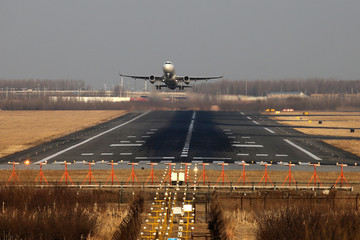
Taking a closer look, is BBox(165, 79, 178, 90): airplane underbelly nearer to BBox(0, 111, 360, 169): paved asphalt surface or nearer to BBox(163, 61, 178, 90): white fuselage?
BBox(163, 61, 178, 90): white fuselage

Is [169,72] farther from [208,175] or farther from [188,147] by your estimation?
[208,175]

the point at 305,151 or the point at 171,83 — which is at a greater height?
the point at 171,83

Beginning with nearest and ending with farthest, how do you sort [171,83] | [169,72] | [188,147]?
[188,147], [169,72], [171,83]

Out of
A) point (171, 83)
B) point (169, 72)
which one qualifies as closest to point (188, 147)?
point (169, 72)

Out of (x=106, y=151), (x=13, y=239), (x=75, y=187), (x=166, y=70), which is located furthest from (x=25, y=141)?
(x=13, y=239)

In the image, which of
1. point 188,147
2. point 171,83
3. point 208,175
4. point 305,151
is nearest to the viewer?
point 208,175

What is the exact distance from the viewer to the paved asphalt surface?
66.8m

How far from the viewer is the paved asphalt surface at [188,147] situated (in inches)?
2628

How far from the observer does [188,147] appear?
77625mm

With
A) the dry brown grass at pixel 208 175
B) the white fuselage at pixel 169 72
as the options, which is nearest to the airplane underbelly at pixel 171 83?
the white fuselage at pixel 169 72

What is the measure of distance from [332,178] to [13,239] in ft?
119

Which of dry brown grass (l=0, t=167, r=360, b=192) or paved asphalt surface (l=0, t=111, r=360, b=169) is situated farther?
paved asphalt surface (l=0, t=111, r=360, b=169)

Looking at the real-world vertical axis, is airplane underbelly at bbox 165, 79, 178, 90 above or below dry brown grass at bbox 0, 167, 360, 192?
above

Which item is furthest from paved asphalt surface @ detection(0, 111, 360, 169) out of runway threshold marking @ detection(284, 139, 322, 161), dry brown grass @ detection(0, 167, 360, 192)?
dry brown grass @ detection(0, 167, 360, 192)
